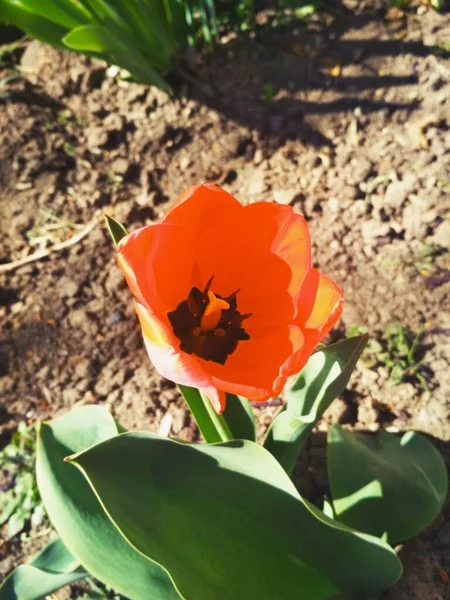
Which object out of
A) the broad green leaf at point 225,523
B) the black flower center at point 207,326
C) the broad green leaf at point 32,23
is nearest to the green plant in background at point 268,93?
the broad green leaf at point 32,23

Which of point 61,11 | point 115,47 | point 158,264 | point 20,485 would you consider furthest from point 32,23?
point 20,485

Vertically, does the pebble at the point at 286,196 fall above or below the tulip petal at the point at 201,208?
below

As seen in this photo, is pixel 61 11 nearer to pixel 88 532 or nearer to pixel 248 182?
pixel 248 182

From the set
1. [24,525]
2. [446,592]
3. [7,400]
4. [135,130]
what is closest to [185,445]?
[446,592]

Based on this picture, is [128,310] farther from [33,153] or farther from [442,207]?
[442,207]

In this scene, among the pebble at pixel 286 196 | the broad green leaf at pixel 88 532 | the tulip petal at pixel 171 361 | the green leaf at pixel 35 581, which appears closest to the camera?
the tulip petal at pixel 171 361

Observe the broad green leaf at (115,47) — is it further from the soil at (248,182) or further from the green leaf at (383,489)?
the green leaf at (383,489)

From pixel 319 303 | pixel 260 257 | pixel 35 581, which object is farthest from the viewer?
pixel 35 581
